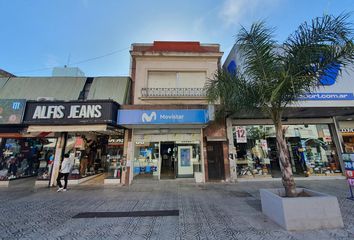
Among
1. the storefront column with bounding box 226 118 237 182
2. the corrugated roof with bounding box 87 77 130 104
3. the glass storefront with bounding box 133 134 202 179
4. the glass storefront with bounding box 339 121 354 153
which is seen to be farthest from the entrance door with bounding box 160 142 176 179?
the glass storefront with bounding box 339 121 354 153

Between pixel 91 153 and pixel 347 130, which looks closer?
pixel 347 130

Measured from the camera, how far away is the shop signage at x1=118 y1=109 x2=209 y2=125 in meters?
8.13

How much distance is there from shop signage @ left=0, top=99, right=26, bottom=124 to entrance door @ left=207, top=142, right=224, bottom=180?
1040cm

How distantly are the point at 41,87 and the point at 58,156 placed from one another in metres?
4.50

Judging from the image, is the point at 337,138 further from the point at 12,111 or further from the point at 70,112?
the point at 12,111

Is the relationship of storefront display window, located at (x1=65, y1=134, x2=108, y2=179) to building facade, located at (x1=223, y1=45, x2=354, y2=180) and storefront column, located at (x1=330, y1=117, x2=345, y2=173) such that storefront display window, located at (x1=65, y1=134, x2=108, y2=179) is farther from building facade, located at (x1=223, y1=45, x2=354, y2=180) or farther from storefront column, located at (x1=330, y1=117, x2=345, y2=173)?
storefront column, located at (x1=330, y1=117, x2=345, y2=173)

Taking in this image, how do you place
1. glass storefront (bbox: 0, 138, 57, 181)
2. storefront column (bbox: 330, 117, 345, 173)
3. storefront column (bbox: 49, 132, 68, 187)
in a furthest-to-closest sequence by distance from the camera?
storefront column (bbox: 330, 117, 345, 173) < glass storefront (bbox: 0, 138, 57, 181) < storefront column (bbox: 49, 132, 68, 187)

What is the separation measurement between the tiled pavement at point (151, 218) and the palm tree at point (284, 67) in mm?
1420

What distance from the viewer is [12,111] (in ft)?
26.9

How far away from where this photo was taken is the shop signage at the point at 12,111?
8102mm

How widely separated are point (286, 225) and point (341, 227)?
4.16 feet

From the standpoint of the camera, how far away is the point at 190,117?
8.18 metres

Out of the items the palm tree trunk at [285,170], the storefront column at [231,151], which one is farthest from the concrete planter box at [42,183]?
the palm tree trunk at [285,170]

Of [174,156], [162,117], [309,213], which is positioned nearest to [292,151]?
[174,156]
